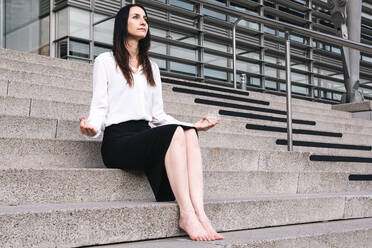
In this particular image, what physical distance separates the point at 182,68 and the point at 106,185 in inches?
277

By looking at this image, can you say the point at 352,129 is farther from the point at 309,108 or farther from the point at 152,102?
the point at 152,102

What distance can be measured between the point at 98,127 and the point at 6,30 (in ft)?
16.6

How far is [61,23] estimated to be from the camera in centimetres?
754

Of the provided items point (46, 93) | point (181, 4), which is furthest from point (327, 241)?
point (181, 4)

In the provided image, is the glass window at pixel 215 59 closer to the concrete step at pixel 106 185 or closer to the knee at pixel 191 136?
the concrete step at pixel 106 185

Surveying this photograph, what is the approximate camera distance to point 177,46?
29.8ft

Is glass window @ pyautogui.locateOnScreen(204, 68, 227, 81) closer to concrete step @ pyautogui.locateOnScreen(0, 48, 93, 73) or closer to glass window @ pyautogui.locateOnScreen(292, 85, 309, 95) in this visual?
glass window @ pyautogui.locateOnScreen(292, 85, 309, 95)

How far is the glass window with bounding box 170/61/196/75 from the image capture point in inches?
354

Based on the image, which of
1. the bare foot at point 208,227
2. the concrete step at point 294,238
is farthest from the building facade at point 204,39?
the bare foot at point 208,227

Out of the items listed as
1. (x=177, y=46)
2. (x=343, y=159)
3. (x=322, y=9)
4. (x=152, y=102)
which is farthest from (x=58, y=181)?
(x=322, y=9)

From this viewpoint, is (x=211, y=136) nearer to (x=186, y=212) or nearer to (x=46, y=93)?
(x=46, y=93)

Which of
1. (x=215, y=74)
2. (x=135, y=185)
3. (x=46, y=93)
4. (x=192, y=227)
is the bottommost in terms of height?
(x=192, y=227)

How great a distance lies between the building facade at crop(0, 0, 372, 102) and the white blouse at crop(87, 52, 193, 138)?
414cm

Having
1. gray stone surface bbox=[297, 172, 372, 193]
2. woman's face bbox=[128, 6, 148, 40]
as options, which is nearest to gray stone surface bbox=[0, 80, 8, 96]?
woman's face bbox=[128, 6, 148, 40]
